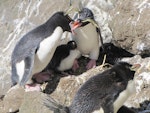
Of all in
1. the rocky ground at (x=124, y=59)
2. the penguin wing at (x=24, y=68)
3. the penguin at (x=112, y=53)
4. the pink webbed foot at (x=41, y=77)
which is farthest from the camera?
the penguin at (x=112, y=53)

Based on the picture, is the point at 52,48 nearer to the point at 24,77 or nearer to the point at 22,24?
the point at 24,77

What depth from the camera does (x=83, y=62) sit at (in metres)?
6.06

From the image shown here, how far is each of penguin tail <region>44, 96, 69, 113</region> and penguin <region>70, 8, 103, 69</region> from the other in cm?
100

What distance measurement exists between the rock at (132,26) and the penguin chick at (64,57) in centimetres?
49

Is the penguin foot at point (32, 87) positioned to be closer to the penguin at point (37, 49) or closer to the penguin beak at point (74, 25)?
the penguin at point (37, 49)

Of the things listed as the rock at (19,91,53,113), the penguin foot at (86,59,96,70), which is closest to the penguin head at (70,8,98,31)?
the penguin foot at (86,59,96,70)

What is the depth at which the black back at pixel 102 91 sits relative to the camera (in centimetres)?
448

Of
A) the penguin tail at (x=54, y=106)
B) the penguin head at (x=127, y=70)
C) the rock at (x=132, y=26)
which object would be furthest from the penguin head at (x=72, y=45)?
the penguin head at (x=127, y=70)

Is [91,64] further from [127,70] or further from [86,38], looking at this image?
[127,70]

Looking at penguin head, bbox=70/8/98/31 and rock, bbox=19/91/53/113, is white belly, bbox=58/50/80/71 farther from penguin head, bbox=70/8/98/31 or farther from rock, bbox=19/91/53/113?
rock, bbox=19/91/53/113

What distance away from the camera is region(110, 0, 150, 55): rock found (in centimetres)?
564

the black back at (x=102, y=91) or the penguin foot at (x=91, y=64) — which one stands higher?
Answer: the black back at (x=102, y=91)

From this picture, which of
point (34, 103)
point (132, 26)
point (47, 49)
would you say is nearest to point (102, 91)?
point (34, 103)

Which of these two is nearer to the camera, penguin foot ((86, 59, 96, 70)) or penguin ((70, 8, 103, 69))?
penguin ((70, 8, 103, 69))
